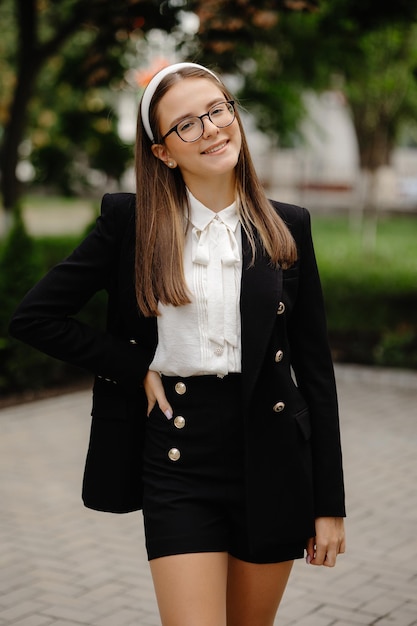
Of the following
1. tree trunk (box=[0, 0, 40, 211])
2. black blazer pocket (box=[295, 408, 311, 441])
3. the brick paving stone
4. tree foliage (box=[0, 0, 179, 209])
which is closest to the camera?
black blazer pocket (box=[295, 408, 311, 441])

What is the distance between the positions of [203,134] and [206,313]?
1.53 feet

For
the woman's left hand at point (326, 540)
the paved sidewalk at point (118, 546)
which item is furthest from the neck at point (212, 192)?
the paved sidewalk at point (118, 546)

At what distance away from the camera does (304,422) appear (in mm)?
2848

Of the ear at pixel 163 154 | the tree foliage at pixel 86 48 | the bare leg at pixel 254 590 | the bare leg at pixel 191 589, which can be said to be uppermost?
the tree foliage at pixel 86 48

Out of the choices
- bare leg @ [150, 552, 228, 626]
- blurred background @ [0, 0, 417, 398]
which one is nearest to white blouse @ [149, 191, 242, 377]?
bare leg @ [150, 552, 228, 626]

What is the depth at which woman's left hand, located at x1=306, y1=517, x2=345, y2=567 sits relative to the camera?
9.45 feet

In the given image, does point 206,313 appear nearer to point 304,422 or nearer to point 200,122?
point 304,422

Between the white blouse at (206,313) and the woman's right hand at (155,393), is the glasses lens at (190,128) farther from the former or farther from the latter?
the woman's right hand at (155,393)

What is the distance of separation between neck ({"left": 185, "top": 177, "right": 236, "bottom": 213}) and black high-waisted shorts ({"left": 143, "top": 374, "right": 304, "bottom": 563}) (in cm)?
48

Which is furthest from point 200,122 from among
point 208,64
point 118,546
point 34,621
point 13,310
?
point 13,310

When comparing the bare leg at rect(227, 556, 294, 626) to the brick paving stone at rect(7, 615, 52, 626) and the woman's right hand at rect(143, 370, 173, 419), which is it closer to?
the woman's right hand at rect(143, 370, 173, 419)

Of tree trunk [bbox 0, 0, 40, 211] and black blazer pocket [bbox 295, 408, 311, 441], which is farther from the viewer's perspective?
tree trunk [bbox 0, 0, 40, 211]

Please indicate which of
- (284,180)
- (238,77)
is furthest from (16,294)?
(284,180)

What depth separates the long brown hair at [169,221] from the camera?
→ 2.76 meters
